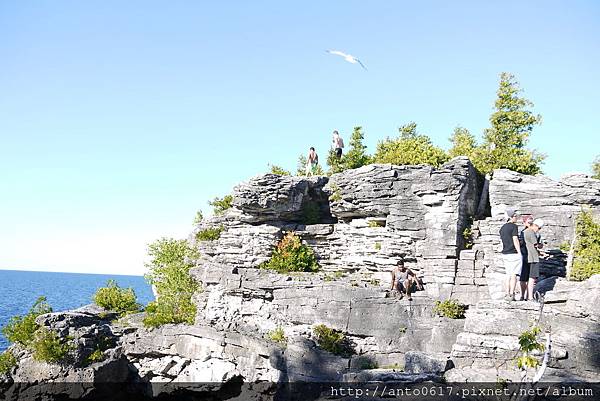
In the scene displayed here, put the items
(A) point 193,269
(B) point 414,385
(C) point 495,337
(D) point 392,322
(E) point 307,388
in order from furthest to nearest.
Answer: (A) point 193,269 → (D) point 392,322 → (E) point 307,388 → (C) point 495,337 → (B) point 414,385

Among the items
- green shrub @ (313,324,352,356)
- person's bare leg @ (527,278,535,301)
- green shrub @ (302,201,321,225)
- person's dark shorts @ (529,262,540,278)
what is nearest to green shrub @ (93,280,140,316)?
green shrub @ (302,201,321,225)

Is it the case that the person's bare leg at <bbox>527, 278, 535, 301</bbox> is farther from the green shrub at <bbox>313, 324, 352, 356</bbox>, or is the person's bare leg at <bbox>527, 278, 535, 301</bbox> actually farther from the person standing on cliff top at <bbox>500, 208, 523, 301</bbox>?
the green shrub at <bbox>313, 324, 352, 356</bbox>

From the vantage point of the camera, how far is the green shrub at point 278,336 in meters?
18.1

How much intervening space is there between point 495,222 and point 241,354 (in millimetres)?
11718

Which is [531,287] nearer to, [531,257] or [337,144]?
[531,257]

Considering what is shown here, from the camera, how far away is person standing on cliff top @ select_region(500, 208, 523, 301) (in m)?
14.7

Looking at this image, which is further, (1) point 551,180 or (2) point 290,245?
(2) point 290,245

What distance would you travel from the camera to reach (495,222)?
18.3 meters

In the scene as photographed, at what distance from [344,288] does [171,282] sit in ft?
31.2

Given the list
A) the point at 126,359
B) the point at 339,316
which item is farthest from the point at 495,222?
the point at 126,359

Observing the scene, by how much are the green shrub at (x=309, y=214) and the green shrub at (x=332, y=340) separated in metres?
6.13

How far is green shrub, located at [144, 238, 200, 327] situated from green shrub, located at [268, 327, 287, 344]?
418cm

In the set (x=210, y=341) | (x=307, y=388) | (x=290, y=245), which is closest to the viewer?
(x=307, y=388)

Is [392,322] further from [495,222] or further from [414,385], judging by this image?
[495,222]
